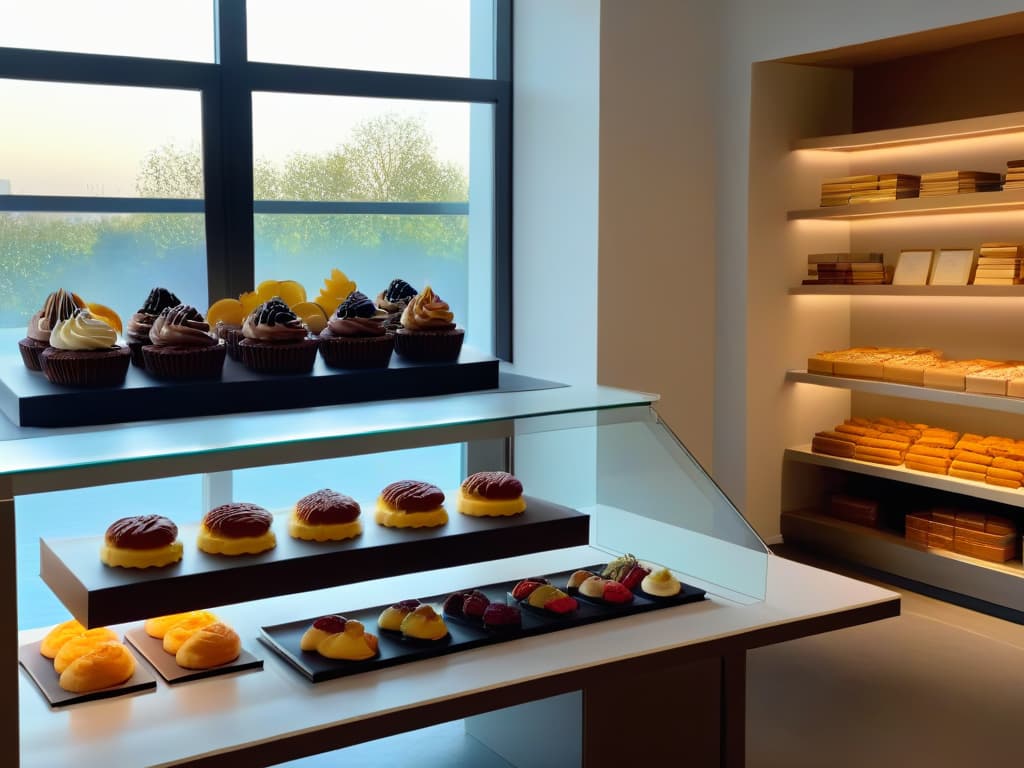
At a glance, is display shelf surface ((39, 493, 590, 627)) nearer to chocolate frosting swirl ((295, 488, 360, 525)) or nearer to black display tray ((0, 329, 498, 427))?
chocolate frosting swirl ((295, 488, 360, 525))

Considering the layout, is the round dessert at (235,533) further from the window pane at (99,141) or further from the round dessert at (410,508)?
the window pane at (99,141)

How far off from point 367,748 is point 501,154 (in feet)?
9.81

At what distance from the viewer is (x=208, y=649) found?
2002mm

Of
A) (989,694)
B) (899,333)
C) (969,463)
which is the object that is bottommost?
(989,694)

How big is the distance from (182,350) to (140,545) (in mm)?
345

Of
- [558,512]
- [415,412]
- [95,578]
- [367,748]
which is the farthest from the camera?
[367,748]

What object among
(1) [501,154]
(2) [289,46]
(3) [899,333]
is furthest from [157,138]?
(3) [899,333]

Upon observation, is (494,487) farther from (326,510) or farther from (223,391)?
(223,391)

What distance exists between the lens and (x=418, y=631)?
2094 millimetres

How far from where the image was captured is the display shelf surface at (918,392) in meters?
4.10

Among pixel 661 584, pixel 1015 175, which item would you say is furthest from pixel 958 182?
pixel 661 584

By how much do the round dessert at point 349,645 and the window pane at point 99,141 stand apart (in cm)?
268

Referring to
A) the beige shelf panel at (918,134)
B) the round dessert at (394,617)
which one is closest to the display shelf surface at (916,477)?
the beige shelf panel at (918,134)

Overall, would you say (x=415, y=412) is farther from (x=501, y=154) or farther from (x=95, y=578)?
(x=501, y=154)
